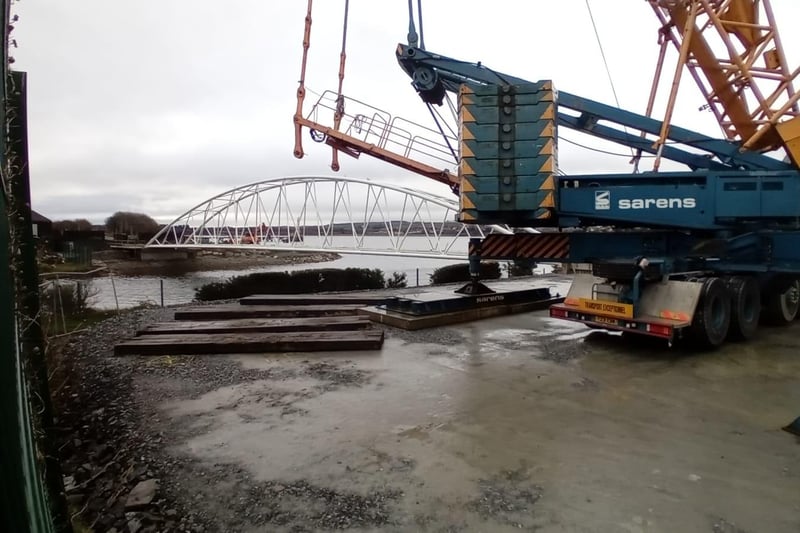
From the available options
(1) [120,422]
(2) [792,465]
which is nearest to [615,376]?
(2) [792,465]

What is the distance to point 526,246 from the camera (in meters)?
10.7

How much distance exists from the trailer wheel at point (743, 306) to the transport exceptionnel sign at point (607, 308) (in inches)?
81.0

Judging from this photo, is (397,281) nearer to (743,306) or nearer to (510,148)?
(510,148)

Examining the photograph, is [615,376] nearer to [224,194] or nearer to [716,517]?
[716,517]

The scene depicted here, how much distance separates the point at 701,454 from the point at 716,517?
43.4 inches

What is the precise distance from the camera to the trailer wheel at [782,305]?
33.5 ft

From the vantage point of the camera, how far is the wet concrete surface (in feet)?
11.8

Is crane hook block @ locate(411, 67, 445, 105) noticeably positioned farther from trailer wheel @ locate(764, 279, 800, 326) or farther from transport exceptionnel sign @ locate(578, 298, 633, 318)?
trailer wheel @ locate(764, 279, 800, 326)

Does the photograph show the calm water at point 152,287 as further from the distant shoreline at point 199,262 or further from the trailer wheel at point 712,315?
the trailer wheel at point 712,315

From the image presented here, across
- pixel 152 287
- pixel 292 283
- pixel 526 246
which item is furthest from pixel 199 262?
pixel 526 246

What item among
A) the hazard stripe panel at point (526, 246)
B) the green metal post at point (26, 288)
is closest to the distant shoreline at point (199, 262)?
the hazard stripe panel at point (526, 246)

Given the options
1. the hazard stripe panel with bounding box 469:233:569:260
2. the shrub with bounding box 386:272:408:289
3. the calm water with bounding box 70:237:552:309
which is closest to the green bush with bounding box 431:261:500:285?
the calm water with bounding box 70:237:552:309

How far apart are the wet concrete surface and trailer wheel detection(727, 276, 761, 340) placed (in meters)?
0.87

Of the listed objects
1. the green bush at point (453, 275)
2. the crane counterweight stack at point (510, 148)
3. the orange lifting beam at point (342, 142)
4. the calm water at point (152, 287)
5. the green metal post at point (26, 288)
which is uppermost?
the orange lifting beam at point (342, 142)
